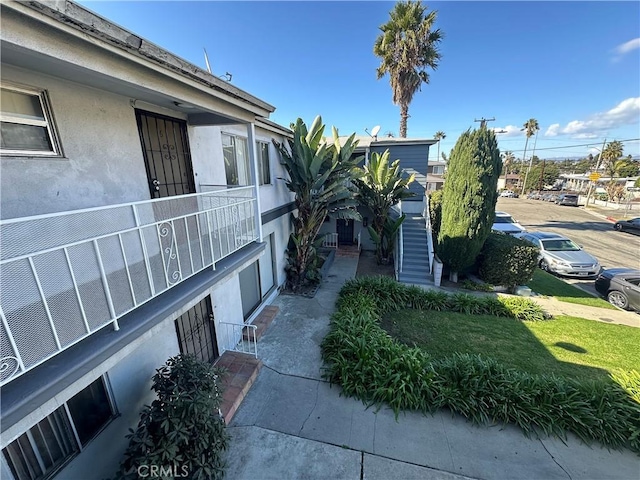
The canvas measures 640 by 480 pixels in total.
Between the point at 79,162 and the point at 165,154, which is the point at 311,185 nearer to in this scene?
the point at 165,154

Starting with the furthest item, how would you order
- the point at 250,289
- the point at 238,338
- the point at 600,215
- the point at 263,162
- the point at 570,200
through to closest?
the point at 570,200, the point at 600,215, the point at 263,162, the point at 250,289, the point at 238,338

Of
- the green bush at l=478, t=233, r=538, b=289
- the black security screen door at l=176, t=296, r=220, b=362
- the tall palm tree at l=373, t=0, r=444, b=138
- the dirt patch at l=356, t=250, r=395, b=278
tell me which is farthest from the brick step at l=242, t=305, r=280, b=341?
the tall palm tree at l=373, t=0, r=444, b=138

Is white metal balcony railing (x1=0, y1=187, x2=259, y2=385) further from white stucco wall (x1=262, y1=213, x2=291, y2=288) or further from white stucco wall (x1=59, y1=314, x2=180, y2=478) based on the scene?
white stucco wall (x1=262, y1=213, x2=291, y2=288)

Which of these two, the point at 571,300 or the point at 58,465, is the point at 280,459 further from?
the point at 571,300

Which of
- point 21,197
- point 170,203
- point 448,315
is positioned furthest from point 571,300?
point 21,197

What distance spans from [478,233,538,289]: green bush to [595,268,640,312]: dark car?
2.70 metres

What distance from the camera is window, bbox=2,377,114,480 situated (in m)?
A: 2.72

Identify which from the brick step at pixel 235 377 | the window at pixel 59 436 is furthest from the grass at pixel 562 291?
the window at pixel 59 436

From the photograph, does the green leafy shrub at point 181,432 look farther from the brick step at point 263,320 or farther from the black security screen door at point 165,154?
the black security screen door at point 165,154

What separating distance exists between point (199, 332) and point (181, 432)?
2246mm

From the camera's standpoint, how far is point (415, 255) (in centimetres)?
1238

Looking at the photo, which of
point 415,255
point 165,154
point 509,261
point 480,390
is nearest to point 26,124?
point 165,154

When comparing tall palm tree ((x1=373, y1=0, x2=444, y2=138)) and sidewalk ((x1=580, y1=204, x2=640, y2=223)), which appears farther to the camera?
sidewalk ((x1=580, y1=204, x2=640, y2=223))

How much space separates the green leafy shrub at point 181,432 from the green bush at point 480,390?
9.02 feet
